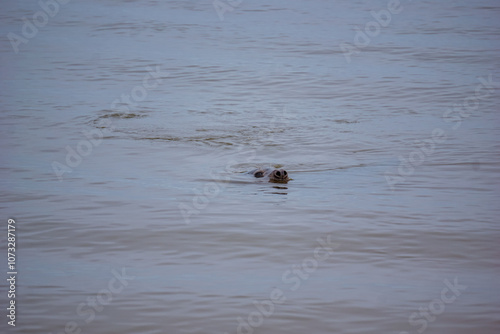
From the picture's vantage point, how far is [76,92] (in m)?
15.8

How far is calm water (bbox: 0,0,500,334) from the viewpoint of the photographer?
5.11 metres

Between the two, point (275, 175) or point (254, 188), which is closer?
point (254, 188)

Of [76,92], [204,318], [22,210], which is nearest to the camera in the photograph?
[204,318]

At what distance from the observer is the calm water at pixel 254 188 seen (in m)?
5.11

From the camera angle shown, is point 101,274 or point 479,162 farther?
point 479,162

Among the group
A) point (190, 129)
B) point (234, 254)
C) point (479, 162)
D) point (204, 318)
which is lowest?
point (204, 318)

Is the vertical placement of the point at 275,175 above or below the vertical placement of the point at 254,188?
above

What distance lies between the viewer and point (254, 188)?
8.36 m

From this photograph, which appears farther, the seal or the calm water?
the seal

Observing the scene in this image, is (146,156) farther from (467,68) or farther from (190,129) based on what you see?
(467,68)

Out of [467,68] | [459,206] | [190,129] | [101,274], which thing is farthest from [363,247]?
[467,68]

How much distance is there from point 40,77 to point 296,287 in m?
13.5

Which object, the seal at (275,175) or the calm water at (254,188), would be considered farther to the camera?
the seal at (275,175)

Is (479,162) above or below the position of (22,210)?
above
